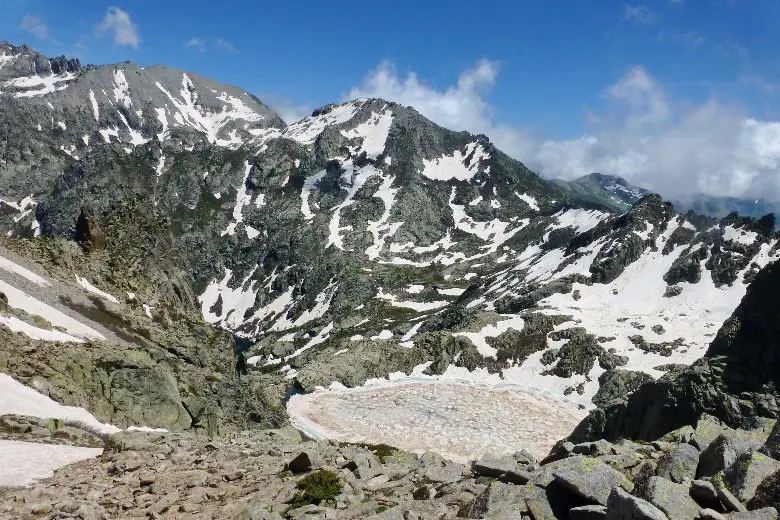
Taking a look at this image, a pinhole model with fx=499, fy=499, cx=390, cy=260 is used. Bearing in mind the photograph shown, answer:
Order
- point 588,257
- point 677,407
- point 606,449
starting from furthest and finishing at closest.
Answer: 1. point 588,257
2. point 677,407
3. point 606,449

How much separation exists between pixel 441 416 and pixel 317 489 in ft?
151

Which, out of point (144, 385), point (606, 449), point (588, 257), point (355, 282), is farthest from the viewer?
point (355, 282)

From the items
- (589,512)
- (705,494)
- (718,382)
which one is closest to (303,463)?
(589,512)

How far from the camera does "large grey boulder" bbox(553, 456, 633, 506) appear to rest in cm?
1071

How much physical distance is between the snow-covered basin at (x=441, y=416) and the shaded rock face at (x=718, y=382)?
27.8ft

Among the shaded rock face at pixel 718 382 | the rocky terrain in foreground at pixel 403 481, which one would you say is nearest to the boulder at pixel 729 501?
the rocky terrain in foreground at pixel 403 481

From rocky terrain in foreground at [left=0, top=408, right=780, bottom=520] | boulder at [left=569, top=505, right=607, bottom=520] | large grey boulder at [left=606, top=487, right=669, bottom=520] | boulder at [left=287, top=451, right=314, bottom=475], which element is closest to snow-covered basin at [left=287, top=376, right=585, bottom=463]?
rocky terrain in foreground at [left=0, top=408, right=780, bottom=520]

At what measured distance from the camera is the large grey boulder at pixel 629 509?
8414 mm

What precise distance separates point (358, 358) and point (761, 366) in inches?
2082

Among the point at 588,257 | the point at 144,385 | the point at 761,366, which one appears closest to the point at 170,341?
the point at 144,385

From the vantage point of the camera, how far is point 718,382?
44625mm

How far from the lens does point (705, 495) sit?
965 cm

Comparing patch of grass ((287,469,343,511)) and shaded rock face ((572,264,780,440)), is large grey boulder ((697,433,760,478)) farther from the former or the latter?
shaded rock face ((572,264,780,440))

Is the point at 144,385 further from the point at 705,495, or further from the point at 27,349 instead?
the point at 705,495
